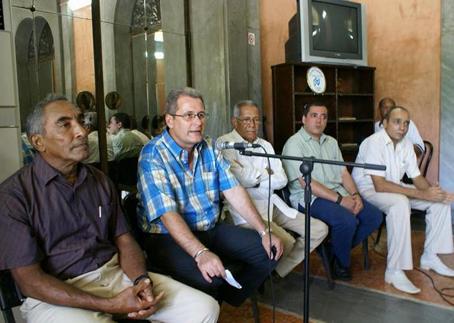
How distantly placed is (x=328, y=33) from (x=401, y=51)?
932mm

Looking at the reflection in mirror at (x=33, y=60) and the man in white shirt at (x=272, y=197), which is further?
the reflection in mirror at (x=33, y=60)

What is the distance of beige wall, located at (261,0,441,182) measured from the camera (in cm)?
464

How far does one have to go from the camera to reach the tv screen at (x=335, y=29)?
14.6 feet

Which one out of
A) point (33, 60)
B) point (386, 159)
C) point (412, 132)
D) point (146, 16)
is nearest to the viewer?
point (386, 159)

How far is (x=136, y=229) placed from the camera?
7.27 ft

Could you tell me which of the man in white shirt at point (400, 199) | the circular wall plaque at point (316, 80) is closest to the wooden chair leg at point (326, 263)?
the man in white shirt at point (400, 199)

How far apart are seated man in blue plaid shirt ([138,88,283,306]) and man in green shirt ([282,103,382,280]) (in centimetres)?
82

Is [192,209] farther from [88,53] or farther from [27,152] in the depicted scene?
[88,53]

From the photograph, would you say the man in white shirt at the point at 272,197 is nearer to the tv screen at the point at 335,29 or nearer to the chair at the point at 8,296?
the chair at the point at 8,296

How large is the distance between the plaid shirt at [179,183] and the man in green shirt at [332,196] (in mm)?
900

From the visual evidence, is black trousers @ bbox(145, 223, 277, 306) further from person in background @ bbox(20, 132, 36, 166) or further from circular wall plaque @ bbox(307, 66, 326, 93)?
circular wall plaque @ bbox(307, 66, 326, 93)

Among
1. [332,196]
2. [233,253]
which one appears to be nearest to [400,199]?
[332,196]

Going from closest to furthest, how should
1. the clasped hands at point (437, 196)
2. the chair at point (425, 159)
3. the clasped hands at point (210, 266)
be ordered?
the clasped hands at point (210, 266) < the clasped hands at point (437, 196) < the chair at point (425, 159)

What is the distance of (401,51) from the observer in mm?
4859
